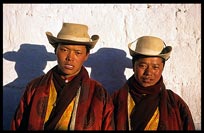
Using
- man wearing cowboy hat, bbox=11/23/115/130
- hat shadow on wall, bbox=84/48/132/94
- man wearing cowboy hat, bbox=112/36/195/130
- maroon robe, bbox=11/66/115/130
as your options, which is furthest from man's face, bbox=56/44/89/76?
hat shadow on wall, bbox=84/48/132/94

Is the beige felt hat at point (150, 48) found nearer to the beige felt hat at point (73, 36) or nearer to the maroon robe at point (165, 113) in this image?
the maroon robe at point (165, 113)

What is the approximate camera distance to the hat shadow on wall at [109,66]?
12.1ft

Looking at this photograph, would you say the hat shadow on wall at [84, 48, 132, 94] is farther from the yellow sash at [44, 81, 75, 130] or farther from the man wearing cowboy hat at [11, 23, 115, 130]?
the yellow sash at [44, 81, 75, 130]

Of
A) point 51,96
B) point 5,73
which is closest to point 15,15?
point 5,73

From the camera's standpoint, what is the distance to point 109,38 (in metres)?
3.68

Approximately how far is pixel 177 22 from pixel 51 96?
1.67 m

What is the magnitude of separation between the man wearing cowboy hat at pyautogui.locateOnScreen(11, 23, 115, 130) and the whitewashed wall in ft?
2.43

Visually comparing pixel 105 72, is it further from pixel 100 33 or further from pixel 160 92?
pixel 160 92

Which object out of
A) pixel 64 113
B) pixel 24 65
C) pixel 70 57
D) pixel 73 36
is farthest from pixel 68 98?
pixel 24 65

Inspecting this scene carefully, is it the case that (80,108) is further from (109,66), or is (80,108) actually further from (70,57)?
(109,66)

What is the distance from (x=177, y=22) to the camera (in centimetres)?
368

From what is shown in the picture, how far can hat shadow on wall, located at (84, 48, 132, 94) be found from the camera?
369cm

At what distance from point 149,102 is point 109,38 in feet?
3.45

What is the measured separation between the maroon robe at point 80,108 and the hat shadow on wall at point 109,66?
2.35ft
